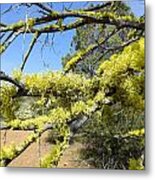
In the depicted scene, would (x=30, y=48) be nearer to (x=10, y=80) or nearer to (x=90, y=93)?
(x=10, y=80)

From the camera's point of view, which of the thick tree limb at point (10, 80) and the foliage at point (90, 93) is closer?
the foliage at point (90, 93)

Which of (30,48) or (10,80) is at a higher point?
(30,48)

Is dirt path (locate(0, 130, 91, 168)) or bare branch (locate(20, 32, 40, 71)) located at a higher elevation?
bare branch (locate(20, 32, 40, 71))

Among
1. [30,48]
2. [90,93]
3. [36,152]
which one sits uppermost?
[30,48]

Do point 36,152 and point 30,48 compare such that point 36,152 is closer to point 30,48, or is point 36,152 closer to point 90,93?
point 90,93

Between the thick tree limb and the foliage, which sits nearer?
the foliage

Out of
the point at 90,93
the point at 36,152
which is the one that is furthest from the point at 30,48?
the point at 36,152

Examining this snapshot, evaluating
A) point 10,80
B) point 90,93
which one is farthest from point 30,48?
point 90,93

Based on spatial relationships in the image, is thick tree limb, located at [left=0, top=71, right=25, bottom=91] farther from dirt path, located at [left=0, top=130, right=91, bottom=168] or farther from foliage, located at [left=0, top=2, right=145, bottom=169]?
dirt path, located at [left=0, top=130, right=91, bottom=168]

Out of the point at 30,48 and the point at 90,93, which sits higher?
the point at 30,48

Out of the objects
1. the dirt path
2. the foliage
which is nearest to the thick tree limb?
the foliage

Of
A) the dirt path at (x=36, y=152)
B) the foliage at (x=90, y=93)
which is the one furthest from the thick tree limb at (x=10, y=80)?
the dirt path at (x=36, y=152)

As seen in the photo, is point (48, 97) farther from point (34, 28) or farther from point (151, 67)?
point (151, 67)

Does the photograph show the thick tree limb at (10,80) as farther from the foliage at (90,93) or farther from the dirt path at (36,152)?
the dirt path at (36,152)
